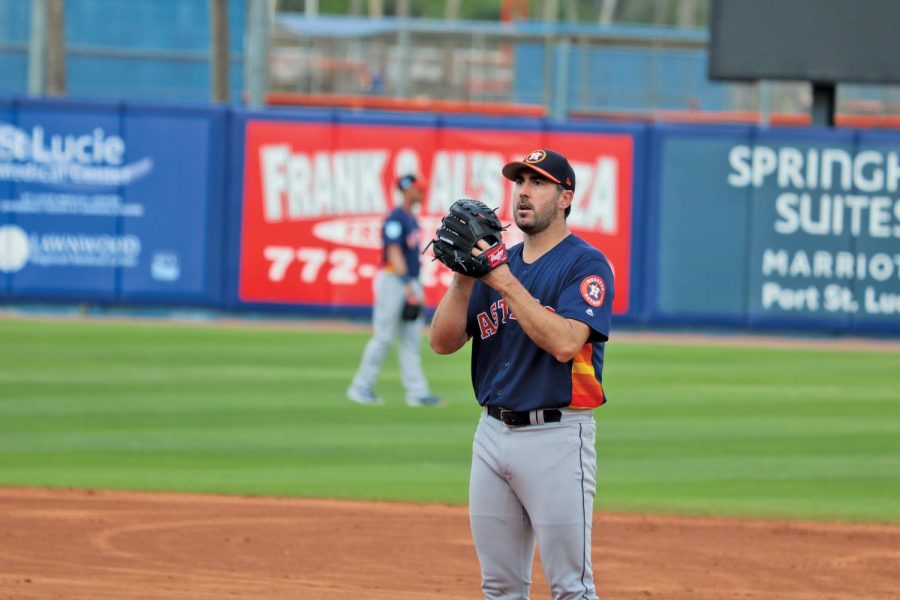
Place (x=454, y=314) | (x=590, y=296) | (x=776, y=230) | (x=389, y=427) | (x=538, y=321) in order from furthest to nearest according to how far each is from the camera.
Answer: (x=776, y=230), (x=389, y=427), (x=454, y=314), (x=590, y=296), (x=538, y=321)

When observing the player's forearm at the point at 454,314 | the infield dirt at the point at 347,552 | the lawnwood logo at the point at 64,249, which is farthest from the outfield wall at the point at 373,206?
the player's forearm at the point at 454,314

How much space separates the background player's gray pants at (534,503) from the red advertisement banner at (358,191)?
14.0 m

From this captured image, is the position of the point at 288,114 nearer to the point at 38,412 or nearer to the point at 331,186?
the point at 331,186

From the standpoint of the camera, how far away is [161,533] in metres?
8.12

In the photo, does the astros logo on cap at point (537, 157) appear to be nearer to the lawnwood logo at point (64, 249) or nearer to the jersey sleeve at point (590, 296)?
the jersey sleeve at point (590, 296)

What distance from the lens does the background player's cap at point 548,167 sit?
4.88m

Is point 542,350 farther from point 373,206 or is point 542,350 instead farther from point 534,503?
point 373,206

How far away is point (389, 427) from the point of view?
456 inches

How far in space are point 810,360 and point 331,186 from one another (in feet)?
21.8

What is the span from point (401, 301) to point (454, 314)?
23.9ft

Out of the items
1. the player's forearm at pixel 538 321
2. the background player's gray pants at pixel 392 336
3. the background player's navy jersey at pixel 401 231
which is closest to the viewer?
the player's forearm at pixel 538 321

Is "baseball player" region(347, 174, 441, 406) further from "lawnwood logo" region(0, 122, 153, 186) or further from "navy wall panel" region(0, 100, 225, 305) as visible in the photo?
"lawnwood logo" region(0, 122, 153, 186)

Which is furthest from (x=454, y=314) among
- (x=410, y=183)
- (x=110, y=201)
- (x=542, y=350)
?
(x=110, y=201)

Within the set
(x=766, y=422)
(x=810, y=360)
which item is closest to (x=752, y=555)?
(x=766, y=422)
